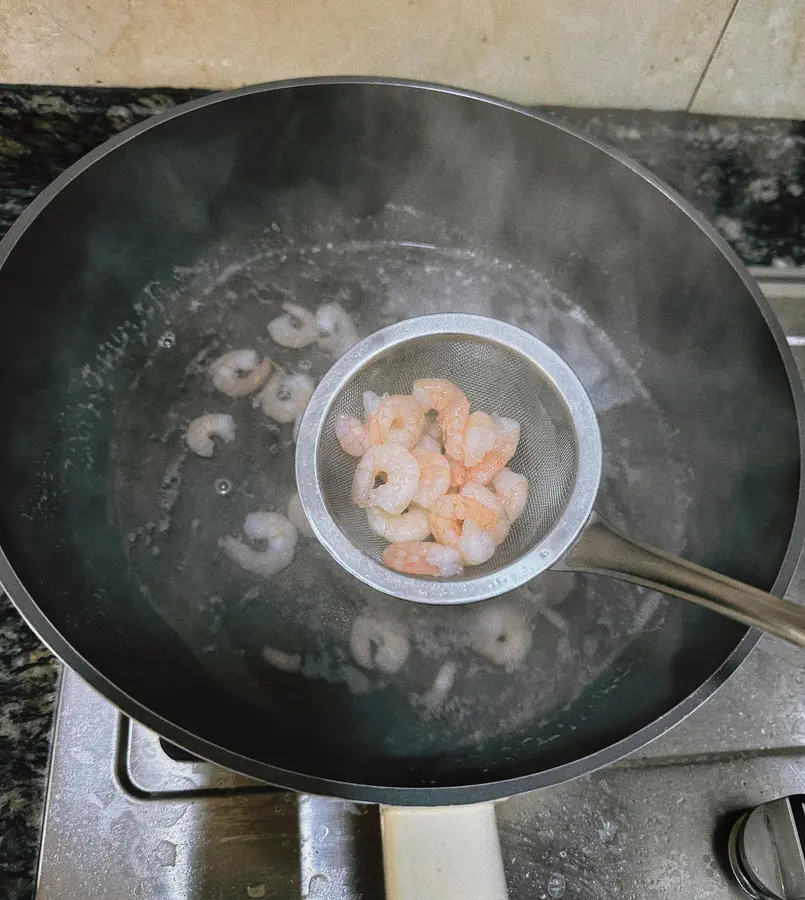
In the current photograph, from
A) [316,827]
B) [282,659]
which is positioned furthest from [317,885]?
[282,659]

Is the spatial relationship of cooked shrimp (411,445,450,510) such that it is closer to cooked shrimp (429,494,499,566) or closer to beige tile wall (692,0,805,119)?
cooked shrimp (429,494,499,566)

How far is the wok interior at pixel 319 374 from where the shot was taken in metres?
0.80

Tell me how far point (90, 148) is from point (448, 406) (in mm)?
651

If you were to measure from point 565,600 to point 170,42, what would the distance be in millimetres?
917

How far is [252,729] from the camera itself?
30.1 inches

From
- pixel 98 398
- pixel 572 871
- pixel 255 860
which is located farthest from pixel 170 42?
pixel 572 871

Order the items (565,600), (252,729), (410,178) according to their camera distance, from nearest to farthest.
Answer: (252,729) → (565,600) → (410,178)

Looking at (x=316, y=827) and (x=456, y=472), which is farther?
(x=456, y=472)

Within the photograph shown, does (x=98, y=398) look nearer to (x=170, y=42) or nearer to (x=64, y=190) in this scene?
(x=64, y=190)

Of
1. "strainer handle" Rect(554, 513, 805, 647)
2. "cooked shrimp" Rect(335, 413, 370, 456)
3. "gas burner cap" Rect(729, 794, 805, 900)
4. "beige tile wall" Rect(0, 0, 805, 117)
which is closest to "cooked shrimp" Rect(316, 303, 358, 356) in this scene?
"cooked shrimp" Rect(335, 413, 370, 456)

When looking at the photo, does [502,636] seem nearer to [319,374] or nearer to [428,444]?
[428,444]

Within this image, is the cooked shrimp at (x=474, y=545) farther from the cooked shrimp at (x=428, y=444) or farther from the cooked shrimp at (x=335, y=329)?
the cooked shrimp at (x=335, y=329)

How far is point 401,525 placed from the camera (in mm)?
910

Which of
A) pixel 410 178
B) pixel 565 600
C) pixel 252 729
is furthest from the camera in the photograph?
pixel 410 178
